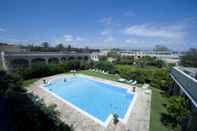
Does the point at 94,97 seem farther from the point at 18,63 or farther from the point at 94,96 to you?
the point at 18,63

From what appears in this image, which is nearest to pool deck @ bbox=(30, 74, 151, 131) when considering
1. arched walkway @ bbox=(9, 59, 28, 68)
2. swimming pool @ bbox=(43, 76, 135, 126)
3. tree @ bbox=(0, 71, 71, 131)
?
swimming pool @ bbox=(43, 76, 135, 126)

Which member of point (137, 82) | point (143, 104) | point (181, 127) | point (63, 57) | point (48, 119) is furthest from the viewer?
point (63, 57)

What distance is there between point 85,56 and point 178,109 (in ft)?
118

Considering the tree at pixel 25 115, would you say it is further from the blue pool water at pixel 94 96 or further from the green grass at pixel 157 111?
the green grass at pixel 157 111

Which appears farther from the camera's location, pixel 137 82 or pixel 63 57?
pixel 63 57

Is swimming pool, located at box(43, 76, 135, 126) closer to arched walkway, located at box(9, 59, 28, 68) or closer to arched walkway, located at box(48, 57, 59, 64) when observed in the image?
arched walkway, located at box(9, 59, 28, 68)

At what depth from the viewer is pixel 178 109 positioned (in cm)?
866

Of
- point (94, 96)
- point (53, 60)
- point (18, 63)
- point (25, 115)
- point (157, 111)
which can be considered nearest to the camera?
point (25, 115)

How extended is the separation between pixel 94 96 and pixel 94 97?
0.36m

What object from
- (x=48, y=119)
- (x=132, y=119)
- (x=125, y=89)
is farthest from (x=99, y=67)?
(x=48, y=119)

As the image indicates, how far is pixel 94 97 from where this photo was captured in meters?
17.2

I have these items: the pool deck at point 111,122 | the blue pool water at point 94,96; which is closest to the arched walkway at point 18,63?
the blue pool water at point 94,96

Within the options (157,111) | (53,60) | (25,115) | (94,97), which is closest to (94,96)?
(94,97)

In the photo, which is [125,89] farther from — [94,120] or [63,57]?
[63,57]
